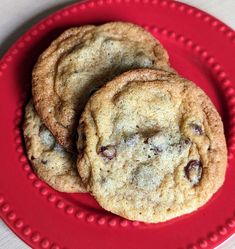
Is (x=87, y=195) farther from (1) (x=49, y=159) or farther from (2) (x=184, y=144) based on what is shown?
(2) (x=184, y=144)

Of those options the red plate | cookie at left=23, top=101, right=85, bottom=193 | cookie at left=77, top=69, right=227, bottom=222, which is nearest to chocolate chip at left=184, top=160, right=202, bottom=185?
cookie at left=77, top=69, right=227, bottom=222

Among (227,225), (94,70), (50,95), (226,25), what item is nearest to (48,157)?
(50,95)

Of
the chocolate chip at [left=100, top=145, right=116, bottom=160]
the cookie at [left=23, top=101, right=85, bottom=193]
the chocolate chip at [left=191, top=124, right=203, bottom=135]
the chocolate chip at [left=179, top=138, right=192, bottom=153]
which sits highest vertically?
the chocolate chip at [left=191, top=124, right=203, bottom=135]

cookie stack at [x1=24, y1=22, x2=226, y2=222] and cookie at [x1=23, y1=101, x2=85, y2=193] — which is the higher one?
cookie stack at [x1=24, y1=22, x2=226, y2=222]

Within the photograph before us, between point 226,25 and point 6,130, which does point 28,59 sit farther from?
point 226,25

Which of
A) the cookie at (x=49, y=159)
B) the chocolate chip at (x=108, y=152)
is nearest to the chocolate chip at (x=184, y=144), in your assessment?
the chocolate chip at (x=108, y=152)

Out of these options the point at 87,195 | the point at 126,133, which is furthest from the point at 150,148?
the point at 87,195

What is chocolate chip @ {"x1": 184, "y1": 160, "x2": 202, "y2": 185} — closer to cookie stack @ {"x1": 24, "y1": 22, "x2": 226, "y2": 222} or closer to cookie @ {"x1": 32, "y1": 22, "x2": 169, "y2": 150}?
cookie stack @ {"x1": 24, "y1": 22, "x2": 226, "y2": 222}
